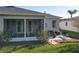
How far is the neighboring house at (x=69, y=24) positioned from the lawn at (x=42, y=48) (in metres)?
0.30

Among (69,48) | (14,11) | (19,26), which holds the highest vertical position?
(14,11)

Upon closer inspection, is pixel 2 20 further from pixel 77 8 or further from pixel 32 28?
pixel 77 8

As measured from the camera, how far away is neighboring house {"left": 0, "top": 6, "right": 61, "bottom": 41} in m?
7.12

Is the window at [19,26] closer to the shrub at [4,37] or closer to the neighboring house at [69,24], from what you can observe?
the shrub at [4,37]

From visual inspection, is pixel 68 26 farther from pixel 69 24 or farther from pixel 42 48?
pixel 42 48

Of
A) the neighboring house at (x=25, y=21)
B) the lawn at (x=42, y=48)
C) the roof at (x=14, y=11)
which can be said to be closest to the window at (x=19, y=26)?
the neighboring house at (x=25, y=21)

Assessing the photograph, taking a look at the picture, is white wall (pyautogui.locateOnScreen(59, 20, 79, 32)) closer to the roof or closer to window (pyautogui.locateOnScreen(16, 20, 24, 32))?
the roof

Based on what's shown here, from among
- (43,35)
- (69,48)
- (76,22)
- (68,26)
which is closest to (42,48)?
(43,35)

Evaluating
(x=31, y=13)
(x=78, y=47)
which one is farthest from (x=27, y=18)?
(x=78, y=47)

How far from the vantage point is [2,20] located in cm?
712

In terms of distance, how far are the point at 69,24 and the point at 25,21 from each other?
32.8 inches

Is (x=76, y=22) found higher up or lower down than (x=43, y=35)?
higher up

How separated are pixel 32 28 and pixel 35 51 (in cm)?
44

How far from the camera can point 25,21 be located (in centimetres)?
719
